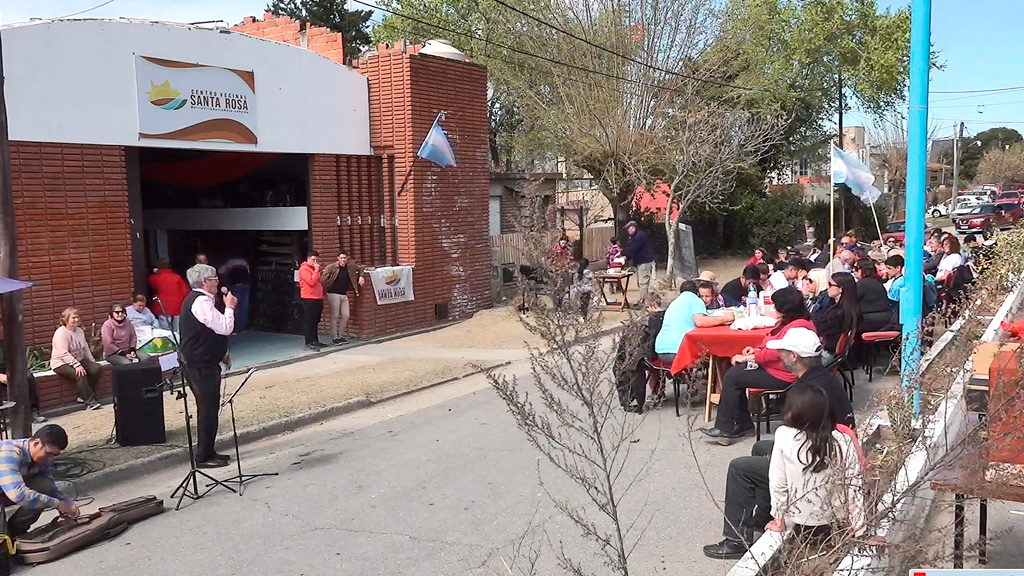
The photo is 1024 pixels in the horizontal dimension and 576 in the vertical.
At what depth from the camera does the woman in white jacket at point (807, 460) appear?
397 cm

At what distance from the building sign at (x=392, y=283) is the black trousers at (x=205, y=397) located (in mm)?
6786

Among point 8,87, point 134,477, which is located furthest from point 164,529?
point 8,87

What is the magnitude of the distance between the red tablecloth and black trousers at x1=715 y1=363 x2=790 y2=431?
54cm

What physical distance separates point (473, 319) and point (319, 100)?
4932 mm

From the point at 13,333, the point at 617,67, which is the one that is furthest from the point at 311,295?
the point at 617,67

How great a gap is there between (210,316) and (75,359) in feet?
12.0

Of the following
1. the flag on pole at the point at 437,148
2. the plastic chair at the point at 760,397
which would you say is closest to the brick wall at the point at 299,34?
the flag on pole at the point at 437,148

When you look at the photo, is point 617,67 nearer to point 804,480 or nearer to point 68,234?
point 68,234

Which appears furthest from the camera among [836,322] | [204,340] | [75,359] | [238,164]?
[238,164]

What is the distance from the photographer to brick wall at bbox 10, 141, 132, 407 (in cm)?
975

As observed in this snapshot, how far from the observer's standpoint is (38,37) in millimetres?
9672

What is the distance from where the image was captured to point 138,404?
7.96m

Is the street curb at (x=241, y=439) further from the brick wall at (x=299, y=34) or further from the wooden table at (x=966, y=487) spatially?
the brick wall at (x=299, y=34)

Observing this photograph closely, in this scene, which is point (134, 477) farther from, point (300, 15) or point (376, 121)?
point (300, 15)
